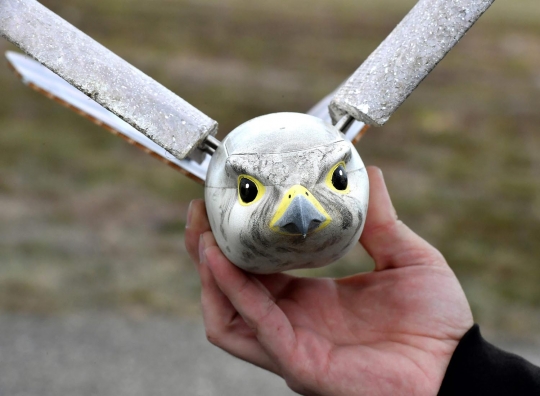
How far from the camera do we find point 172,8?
15.1 feet

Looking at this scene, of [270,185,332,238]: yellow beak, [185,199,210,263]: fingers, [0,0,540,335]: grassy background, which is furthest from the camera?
[0,0,540,335]: grassy background

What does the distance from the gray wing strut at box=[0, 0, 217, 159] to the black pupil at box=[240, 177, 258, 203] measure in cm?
13

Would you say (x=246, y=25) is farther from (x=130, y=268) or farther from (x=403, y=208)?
(x=130, y=268)

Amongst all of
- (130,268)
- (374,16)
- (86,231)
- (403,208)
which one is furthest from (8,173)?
(374,16)

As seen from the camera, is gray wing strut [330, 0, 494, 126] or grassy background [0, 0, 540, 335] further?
grassy background [0, 0, 540, 335]

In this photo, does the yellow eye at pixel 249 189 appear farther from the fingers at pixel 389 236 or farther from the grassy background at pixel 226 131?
A: the grassy background at pixel 226 131

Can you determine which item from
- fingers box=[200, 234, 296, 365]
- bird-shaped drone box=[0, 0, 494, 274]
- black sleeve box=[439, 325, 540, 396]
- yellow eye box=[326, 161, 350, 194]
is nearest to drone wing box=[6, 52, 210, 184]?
bird-shaped drone box=[0, 0, 494, 274]

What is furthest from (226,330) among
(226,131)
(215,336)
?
(226,131)

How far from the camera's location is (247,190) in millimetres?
835

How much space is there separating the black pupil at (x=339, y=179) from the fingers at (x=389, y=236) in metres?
0.24

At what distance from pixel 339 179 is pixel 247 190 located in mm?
138

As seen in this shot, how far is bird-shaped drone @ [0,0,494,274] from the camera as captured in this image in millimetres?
816

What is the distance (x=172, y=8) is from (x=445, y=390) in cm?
425

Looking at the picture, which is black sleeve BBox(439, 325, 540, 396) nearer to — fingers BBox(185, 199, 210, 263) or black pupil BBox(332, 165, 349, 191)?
black pupil BBox(332, 165, 349, 191)
